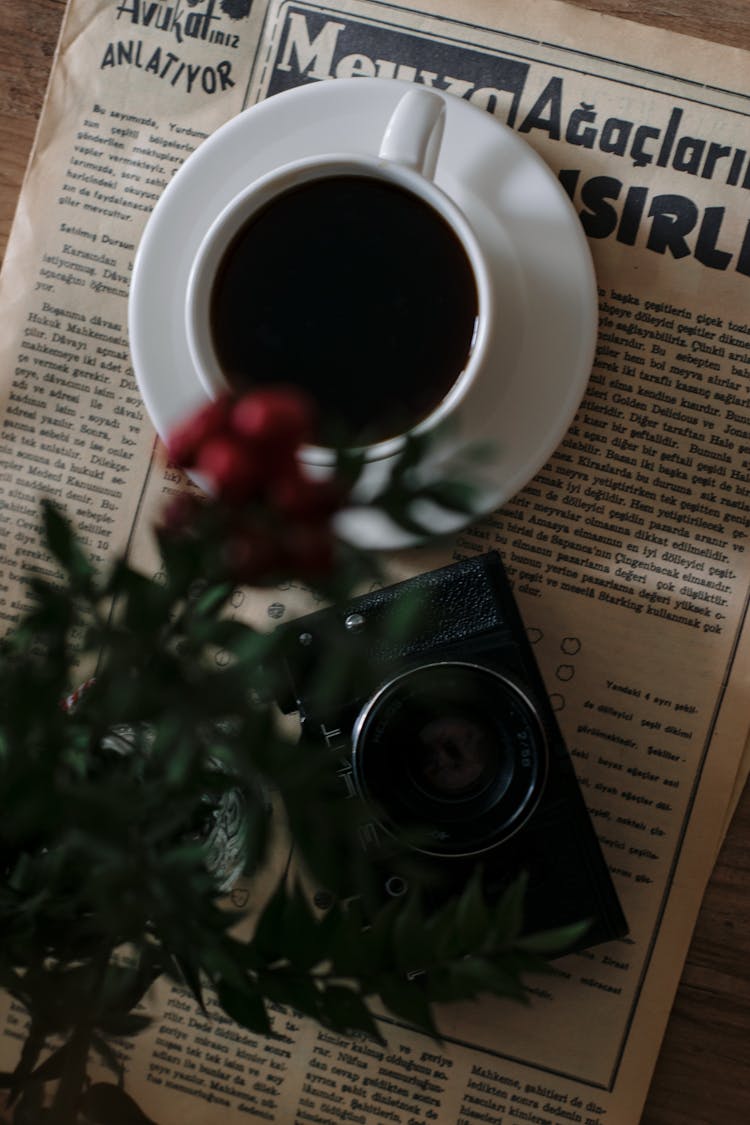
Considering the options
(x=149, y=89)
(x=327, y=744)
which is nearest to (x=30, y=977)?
(x=327, y=744)

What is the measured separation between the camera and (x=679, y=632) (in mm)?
487

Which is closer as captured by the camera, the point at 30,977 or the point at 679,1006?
the point at 30,977

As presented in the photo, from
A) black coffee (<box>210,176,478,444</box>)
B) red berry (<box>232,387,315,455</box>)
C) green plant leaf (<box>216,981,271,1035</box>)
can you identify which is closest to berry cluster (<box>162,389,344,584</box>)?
red berry (<box>232,387,315,455</box>)

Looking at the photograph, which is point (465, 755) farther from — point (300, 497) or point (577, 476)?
point (300, 497)

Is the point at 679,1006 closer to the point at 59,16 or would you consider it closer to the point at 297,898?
the point at 297,898

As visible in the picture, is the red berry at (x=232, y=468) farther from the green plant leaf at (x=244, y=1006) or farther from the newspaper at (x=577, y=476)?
the newspaper at (x=577, y=476)

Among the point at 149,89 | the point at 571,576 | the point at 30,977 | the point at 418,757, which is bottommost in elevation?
the point at 30,977

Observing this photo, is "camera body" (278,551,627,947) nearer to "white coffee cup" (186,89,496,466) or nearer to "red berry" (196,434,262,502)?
"white coffee cup" (186,89,496,466)

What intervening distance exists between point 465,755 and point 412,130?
0.84 ft

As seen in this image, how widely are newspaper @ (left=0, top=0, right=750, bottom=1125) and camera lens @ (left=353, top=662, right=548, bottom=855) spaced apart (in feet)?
0.21

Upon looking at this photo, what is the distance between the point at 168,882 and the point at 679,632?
32 cm

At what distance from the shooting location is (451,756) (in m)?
0.44

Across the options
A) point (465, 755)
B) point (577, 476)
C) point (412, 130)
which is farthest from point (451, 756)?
point (412, 130)

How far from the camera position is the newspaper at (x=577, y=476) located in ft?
1.57
